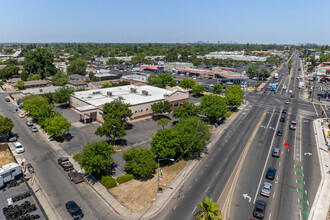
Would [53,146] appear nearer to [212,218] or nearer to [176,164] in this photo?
[176,164]


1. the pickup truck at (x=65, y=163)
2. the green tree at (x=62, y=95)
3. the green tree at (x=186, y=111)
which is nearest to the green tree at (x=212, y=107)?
the green tree at (x=186, y=111)

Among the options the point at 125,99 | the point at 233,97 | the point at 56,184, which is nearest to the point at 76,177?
the point at 56,184

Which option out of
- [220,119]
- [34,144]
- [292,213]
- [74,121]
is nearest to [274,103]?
[220,119]

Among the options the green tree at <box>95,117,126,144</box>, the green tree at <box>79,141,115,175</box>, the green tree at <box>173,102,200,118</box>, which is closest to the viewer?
the green tree at <box>79,141,115,175</box>

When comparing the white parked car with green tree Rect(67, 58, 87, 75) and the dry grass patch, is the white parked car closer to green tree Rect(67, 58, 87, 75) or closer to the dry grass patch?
the dry grass patch

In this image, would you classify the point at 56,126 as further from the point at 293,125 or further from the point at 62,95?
the point at 293,125

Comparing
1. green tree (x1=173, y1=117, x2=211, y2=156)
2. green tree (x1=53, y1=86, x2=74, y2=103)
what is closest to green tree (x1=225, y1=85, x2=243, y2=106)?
green tree (x1=173, y1=117, x2=211, y2=156)
